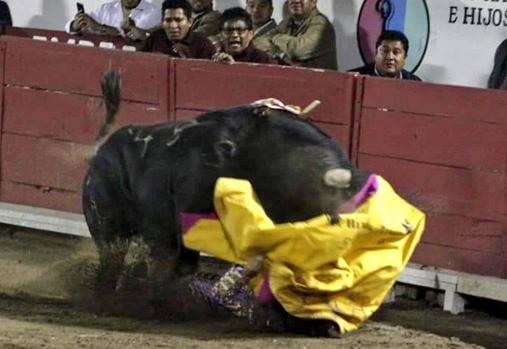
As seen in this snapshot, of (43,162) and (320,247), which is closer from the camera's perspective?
(320,247)

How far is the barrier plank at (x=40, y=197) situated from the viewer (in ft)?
32.2

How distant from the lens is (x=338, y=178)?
21.2 feet

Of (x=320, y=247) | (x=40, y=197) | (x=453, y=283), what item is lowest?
(x=40, y=197)

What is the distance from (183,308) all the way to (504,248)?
5.93 feet

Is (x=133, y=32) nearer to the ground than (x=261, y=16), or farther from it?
nearer to the ground

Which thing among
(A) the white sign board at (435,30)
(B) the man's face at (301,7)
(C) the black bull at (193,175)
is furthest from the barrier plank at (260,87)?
(C) the black bull at (193,175)

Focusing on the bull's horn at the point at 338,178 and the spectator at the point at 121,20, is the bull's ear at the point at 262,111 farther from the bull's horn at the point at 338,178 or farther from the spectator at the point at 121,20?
the spectator at the point at 121,20

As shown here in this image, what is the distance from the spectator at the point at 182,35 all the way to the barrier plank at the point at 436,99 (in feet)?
4.57

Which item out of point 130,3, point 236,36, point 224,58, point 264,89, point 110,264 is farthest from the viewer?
point 130,3

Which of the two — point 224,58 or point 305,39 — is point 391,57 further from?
point 305,39

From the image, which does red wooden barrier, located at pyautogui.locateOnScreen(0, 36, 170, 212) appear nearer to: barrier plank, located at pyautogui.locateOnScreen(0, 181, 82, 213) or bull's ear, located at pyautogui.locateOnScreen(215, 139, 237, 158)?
barrier plank, located at pyautogui.locateOnScreen(0, 181, 82, 213)

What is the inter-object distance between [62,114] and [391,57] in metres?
2.31

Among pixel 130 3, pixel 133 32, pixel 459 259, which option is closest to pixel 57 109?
pixel 133 32

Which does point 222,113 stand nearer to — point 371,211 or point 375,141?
point 371,211
